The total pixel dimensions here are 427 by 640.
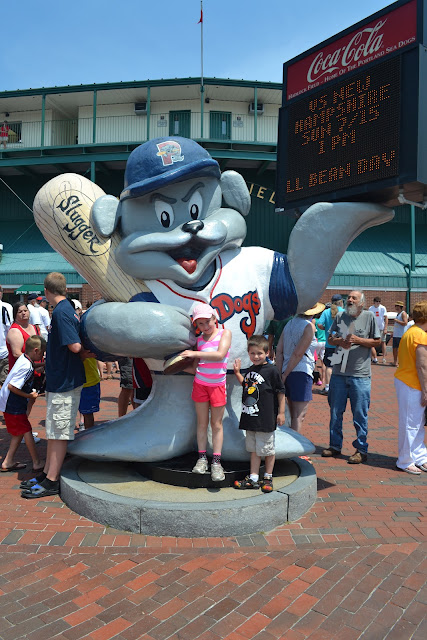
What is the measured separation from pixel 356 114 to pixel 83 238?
8.05 ft

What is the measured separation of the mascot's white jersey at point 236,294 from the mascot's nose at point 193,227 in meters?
0.36

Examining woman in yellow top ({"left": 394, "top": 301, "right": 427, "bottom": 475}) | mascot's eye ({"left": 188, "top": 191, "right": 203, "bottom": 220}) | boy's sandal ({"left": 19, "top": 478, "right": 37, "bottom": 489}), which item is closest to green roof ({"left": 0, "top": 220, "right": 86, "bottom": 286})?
boy's sandal ({"left": 19, "top": 478, "right": 37, "bottom": 489})

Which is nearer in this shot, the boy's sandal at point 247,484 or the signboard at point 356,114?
the signboard at point 356,114

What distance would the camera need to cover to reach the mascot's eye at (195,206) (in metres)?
4.29

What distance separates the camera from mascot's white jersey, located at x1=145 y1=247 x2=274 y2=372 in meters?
4.22

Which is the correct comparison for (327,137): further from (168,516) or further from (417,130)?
(168,516)

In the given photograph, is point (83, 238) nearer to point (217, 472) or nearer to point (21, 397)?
point (21, 397)

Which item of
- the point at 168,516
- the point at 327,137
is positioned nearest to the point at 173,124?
the point at 327,137

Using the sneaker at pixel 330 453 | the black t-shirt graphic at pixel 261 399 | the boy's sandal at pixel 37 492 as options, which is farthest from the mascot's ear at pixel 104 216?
the sneaker at pixel 330 453

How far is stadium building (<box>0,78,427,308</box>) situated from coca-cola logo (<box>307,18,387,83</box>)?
50.7ft

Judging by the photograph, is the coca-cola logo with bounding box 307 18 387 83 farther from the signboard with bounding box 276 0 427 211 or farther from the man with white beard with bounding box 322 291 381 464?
the man with white beard with bounding box 322 291 381 464

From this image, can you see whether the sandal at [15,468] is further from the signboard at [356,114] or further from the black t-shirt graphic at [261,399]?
the signboard at [356,114]

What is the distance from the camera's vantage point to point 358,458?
5465 mm

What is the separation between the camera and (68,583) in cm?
301
